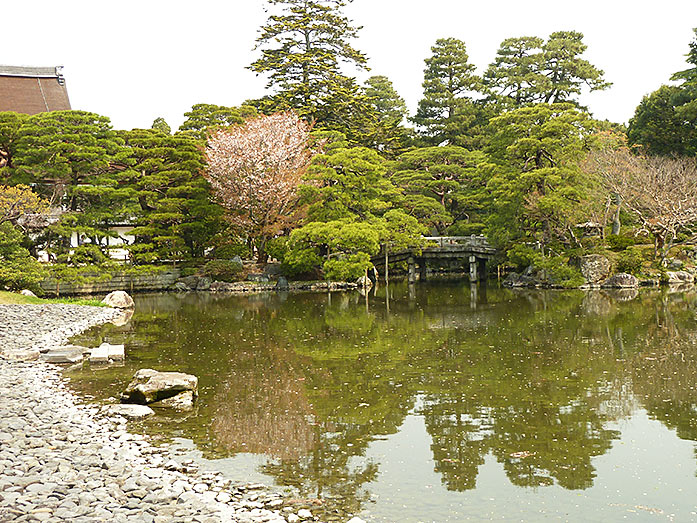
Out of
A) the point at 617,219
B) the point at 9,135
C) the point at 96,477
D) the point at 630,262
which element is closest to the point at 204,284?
the point at 9,135

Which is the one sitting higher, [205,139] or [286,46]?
[286,46]

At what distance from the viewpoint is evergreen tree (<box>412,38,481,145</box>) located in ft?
107

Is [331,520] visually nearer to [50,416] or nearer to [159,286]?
[50,416]

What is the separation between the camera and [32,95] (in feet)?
101

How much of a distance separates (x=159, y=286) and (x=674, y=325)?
20.5 metres

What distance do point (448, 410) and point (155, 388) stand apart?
3.82 m

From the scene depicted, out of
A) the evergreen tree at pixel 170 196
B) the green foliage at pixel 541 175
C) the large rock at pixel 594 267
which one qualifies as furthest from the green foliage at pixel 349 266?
the large rock at pixel 594 267

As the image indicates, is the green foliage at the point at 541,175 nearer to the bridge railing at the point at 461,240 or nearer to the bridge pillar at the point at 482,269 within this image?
the bridge railing at the point at 461,240

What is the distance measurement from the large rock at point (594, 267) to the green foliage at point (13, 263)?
19.4 meters

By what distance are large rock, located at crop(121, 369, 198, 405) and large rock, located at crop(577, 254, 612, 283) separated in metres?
18.5

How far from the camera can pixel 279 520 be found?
4.61 metres

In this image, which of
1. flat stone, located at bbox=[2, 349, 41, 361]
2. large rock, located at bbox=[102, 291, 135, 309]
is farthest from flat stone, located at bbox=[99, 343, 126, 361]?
large rock, located at bbox=[102, 291, 135, 309]

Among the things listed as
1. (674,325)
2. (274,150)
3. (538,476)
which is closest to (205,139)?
(274,150)

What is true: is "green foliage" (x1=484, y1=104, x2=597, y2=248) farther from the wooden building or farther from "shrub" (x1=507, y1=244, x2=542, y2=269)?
the wooden building
